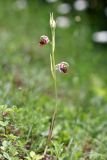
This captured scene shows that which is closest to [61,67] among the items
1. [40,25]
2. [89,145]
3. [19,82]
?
[89,145]

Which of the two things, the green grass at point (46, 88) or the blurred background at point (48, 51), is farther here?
the blurred background at point (48, 51)

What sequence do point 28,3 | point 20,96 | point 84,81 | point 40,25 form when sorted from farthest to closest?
point 28,3 < point 40,25 < point 84,81 < point 20,96

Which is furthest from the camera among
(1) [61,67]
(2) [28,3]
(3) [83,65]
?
(2) [28,3]

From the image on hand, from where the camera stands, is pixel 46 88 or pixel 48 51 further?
pixel 48 51

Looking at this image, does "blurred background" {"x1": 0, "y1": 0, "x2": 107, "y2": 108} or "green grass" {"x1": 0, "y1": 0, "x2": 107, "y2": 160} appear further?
"blurred background" {"x1": 0, "y1": 0, "x2": 107, "y2": 108}

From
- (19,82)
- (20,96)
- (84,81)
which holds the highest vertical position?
(20,96)

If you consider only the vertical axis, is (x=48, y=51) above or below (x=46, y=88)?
below

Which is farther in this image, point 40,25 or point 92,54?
point 40,25

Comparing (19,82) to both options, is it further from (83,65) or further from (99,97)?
(83,65)
